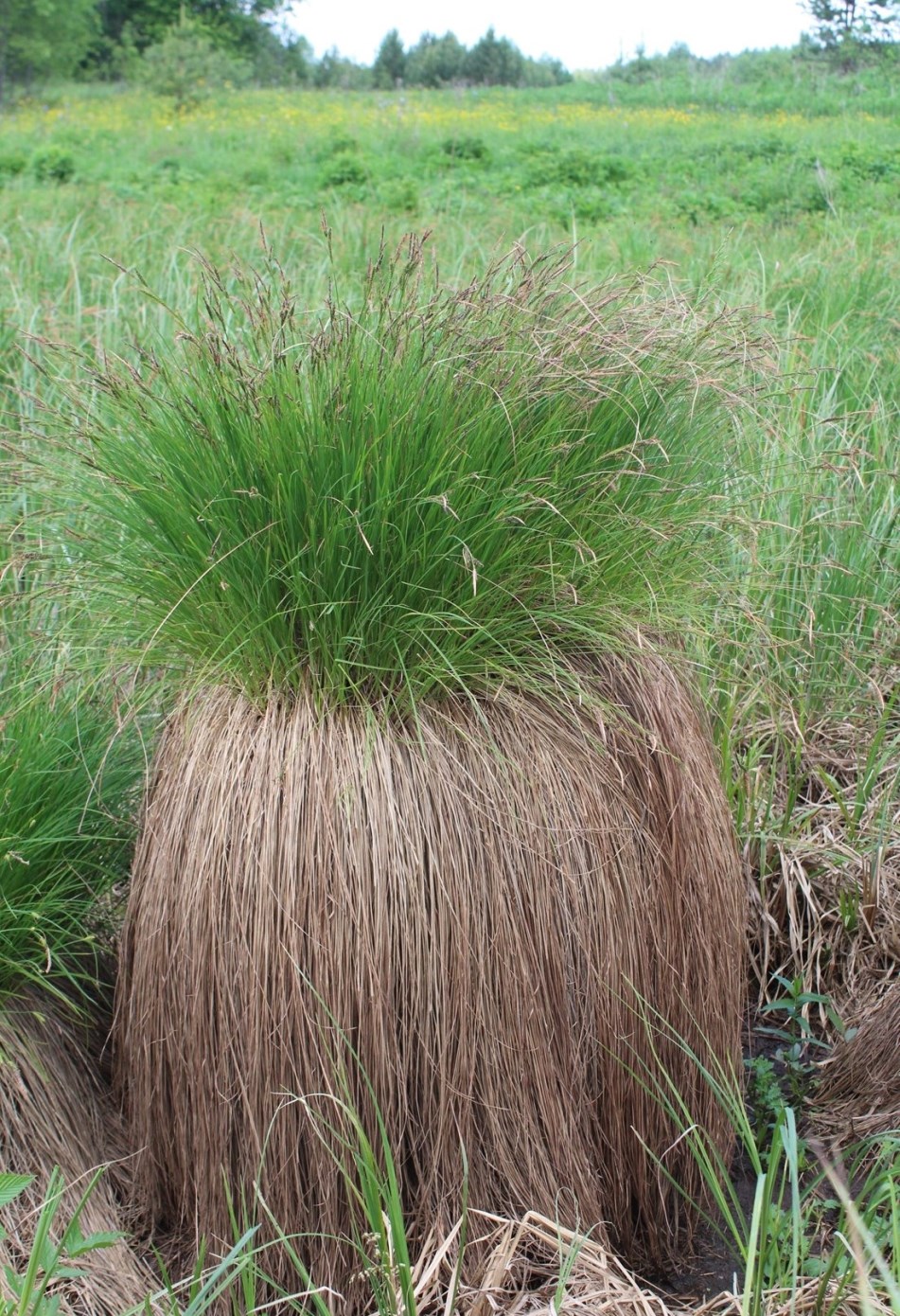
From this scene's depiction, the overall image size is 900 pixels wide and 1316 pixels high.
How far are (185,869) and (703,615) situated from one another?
91 centimetres

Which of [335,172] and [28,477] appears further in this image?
[335,172]

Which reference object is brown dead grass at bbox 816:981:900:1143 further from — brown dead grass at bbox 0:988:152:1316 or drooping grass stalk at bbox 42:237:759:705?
brown dead grass at bbox 0:988:152:1316

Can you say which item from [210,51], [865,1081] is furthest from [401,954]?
[210,51]

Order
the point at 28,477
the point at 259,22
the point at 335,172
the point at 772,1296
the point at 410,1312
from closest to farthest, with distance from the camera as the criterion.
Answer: the point at 410,1312
the point at 772,1296
the point at 28,477
the point at 335,172
the point at 259,22

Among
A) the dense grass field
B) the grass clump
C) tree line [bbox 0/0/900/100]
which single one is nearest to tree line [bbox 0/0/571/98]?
tree line [bbox 0/0/900/100]

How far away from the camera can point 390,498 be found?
1.49m

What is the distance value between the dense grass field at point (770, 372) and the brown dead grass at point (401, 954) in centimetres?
26

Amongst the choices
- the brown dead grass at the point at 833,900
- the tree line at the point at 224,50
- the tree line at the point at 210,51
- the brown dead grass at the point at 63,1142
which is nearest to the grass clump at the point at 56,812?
the brown dead grass at the point at 63,1142

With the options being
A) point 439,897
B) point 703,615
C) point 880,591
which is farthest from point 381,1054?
point 880,591

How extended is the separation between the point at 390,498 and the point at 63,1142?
1.06m

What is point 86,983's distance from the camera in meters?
1.83

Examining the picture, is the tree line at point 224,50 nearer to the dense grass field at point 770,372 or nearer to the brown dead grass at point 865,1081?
the dense grass field at point 770,372

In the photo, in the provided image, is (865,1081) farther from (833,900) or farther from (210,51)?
(210,51)

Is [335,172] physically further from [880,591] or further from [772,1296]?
[772,1296]
